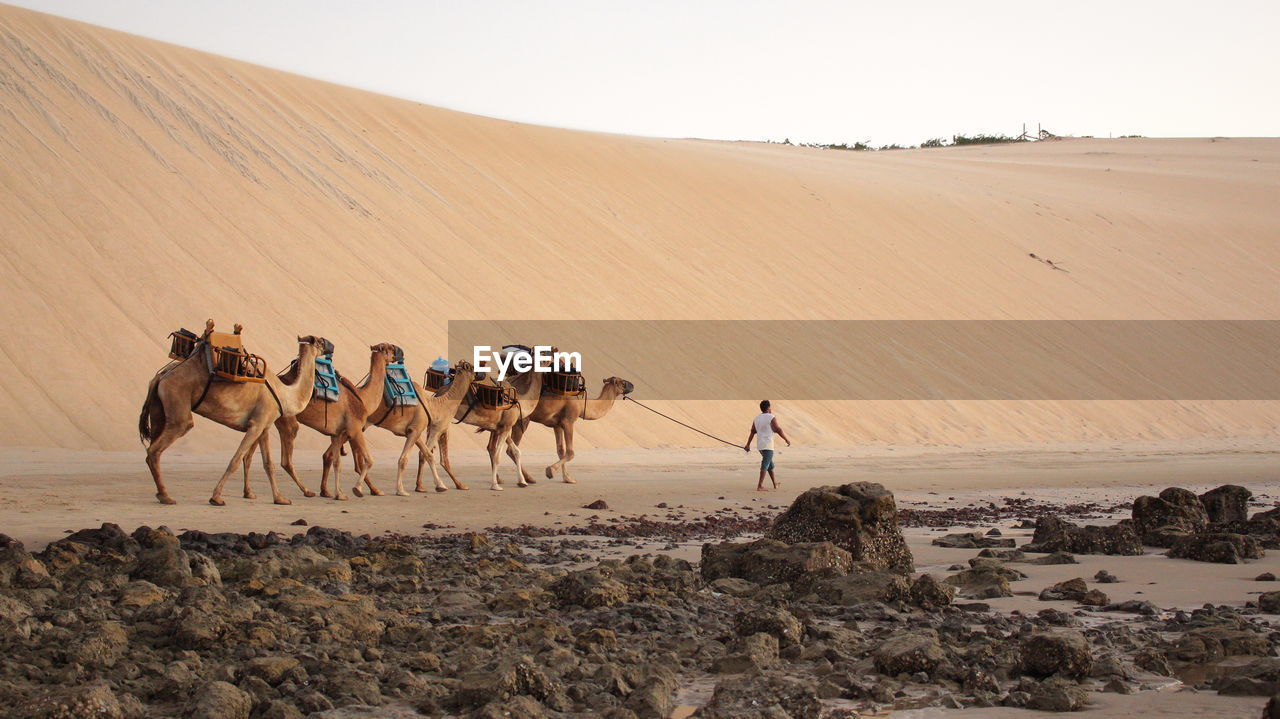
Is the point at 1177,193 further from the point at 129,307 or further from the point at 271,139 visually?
the point at 129,307

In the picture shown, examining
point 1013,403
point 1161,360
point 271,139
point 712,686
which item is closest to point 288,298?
point 271,139

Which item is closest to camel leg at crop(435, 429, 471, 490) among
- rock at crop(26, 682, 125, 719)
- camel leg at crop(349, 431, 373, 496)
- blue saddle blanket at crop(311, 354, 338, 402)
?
camel leg at crop(349, 431, 373, 496)

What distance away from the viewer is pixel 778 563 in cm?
859

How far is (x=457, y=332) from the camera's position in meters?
23.6

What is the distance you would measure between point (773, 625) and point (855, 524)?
266 cm

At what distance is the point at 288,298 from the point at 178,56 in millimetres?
11311

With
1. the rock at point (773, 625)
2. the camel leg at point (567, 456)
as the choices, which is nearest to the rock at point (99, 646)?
the rock at point (773, 625)

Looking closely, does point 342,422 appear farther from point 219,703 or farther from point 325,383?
point 219,703

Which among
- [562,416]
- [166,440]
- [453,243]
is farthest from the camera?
[453,243]

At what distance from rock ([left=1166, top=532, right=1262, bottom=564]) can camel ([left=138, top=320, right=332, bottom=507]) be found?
8854 mm

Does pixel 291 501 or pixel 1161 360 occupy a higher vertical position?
pixel 1161 360

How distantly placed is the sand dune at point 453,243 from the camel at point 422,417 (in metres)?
4.44

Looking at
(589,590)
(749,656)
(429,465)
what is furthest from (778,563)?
(429,465)

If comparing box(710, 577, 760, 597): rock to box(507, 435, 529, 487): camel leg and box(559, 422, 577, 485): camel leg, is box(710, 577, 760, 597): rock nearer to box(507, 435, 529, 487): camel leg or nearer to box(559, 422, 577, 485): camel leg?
box(507, 435, 529, 487): camel leg
